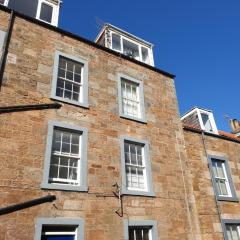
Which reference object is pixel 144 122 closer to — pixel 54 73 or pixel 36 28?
pixel 54 73

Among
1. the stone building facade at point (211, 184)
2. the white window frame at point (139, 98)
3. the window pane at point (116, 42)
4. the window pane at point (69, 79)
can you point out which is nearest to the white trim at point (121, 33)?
the window pane at point (116, 42)

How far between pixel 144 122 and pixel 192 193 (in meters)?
3.74

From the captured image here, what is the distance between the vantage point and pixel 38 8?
12672mm

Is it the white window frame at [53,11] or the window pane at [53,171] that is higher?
the white window frame at [53,11]

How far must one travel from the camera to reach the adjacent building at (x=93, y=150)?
835 centimetres

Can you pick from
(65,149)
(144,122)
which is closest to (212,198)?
(144,122)

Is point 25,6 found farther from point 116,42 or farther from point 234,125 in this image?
point 234,125

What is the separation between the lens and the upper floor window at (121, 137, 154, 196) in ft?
33.9

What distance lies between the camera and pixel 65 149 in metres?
9.62

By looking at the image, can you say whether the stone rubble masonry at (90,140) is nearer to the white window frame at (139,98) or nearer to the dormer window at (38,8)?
the white window frame at (139,98)

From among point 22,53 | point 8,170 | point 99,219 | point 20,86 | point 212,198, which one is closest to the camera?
point 8,170

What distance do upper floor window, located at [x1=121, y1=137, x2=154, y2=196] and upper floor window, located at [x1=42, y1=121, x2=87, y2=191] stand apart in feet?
5.60

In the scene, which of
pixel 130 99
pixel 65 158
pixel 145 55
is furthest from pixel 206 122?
pixel 65 158

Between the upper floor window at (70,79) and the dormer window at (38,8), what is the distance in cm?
248
